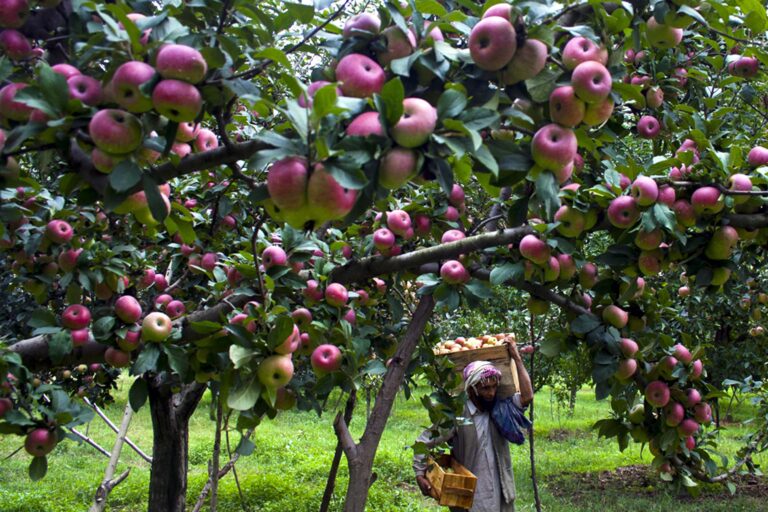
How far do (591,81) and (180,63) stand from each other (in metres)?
0.68

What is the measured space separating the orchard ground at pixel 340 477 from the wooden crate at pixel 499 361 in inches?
36.6

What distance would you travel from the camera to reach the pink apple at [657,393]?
2162 millimetres

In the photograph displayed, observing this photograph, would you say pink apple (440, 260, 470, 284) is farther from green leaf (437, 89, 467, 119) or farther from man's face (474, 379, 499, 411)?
man's face (474, 379, 499, 411)

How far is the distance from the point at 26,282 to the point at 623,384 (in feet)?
6.51

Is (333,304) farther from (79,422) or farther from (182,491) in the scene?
(182,491)

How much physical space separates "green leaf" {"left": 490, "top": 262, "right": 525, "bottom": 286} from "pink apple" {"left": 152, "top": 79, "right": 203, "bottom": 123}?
3.58 ft

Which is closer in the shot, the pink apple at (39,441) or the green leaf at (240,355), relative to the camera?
the green leaf at (240,355)

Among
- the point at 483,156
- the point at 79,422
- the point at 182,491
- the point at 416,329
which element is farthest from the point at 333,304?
the point at 182,491

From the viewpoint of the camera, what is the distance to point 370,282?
2678mm

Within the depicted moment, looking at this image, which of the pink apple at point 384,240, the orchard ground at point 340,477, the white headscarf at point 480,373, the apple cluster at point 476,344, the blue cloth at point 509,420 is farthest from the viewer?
the orchard ground at point 340,477

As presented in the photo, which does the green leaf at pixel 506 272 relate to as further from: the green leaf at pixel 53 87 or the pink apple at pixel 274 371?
the green leaf at pixel 53 87

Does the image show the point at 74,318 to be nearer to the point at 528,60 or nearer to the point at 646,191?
the point at 528,60

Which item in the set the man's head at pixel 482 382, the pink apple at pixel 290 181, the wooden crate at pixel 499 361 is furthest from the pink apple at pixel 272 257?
the man's head at pixel 482 382

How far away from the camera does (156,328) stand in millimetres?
1747
